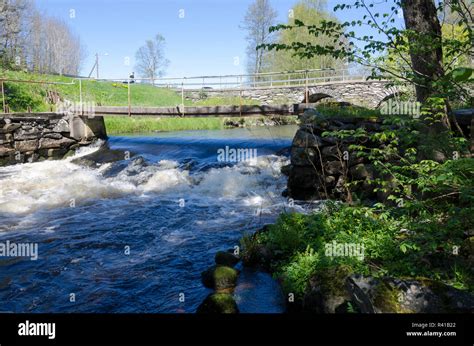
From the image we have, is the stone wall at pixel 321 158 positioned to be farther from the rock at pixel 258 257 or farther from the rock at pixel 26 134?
the rock at pixel 26 134

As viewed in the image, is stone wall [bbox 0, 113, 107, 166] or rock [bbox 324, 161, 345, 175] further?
stone wall [bbox 0, 113, 107, 166]

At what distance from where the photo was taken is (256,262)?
22.5ft

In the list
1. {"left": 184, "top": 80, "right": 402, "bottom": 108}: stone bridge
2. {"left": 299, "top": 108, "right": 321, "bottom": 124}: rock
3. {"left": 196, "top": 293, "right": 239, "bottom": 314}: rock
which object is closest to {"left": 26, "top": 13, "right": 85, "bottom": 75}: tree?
{"left": 184, "top": 80, "right": 402, "bottom": 108}: stone bridge

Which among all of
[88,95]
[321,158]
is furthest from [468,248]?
[88,95]

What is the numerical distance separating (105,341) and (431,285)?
3144 millimetres

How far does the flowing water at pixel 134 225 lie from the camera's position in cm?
595

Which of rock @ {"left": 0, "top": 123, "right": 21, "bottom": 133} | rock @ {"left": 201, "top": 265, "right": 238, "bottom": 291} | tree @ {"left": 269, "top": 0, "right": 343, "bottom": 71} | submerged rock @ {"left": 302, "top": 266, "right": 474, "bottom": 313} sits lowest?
rock @ {"left": 201, "top": 265, "right": 238, "bottom": 291}

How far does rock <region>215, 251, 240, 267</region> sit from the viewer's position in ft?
22.6

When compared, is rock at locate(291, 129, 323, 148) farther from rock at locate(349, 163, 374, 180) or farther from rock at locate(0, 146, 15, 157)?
rock at locate(0, 146, 15, 157)

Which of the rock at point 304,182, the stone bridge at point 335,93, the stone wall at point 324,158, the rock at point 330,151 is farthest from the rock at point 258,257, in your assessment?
the stone bridge at point 335,93

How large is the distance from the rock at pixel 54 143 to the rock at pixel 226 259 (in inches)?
579

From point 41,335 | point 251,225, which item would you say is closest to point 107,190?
point 251,225

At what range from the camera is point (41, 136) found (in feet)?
60.4

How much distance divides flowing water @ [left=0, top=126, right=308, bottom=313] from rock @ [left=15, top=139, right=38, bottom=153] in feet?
3.89
